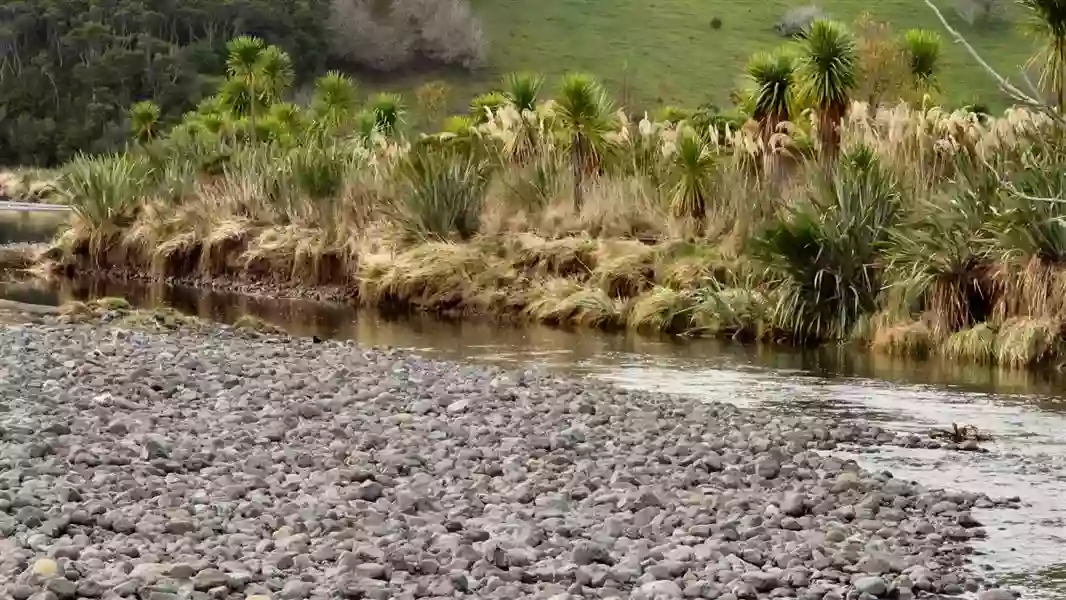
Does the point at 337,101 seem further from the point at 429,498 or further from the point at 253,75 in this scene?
the point at 429,498

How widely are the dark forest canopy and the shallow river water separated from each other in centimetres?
5288

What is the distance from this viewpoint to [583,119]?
80.0 feet

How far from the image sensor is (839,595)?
6.00m

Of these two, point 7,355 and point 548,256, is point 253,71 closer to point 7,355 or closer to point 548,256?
point 548,256

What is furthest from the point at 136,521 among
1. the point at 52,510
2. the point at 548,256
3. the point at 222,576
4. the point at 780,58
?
the point at 780,58

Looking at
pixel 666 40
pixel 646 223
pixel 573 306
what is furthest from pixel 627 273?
pixel 666 40

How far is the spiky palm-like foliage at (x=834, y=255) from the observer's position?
57.7 ft

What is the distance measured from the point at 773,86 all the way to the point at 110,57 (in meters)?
57.3

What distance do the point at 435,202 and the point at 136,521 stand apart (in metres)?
17.2

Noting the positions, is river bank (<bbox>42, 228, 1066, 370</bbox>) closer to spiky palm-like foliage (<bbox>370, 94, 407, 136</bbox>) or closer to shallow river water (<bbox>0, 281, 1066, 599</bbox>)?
shallow river water (<bbox>0, 281, 1066, 599</bbox>)

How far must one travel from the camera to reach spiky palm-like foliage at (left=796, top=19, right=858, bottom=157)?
22172 millimetres

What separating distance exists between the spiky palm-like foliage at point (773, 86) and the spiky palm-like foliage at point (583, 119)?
8.63 ft

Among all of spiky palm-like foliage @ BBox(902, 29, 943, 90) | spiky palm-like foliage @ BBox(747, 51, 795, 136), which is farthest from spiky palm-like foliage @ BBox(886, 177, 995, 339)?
spiky palm-like foliage @ BBox(902, 29, 943, 90)

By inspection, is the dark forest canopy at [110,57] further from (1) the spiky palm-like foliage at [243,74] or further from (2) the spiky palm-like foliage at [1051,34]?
(2) the spiky palm-like foliage at [1051,34]
